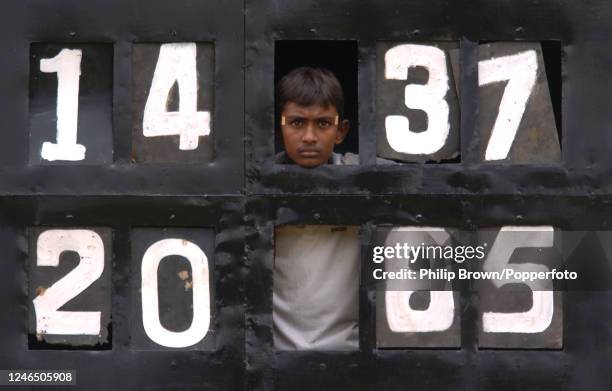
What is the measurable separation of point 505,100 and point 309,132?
846 mm

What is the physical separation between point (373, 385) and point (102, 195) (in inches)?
54.9

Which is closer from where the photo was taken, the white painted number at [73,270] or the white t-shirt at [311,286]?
the white painted number at [73,270]

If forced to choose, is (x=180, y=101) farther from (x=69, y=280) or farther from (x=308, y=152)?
(x=69, y=280)

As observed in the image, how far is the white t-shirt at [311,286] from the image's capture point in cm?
511

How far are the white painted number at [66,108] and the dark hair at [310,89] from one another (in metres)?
0.87

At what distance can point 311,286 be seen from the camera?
5125mm

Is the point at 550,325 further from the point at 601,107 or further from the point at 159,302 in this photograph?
the point at 159,302

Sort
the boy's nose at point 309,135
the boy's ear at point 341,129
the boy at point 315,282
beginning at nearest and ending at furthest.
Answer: the boy's nose at point 309,135 → the boy at point 315,282 → the boy's ear at point 341,129

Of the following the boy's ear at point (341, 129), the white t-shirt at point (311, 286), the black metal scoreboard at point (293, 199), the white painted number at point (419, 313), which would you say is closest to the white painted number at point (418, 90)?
the black metal scoreboard at point (293, 199)

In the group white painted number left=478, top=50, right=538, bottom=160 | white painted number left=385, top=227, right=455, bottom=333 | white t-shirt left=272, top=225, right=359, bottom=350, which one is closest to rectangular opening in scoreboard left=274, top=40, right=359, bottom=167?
white t-shirt left=272, top=225, right=359, bottom=350

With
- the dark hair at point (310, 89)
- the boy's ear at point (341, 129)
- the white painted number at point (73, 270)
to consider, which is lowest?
the white painted number at point (73, 270)

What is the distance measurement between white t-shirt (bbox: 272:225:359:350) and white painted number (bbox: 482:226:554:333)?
0.61m

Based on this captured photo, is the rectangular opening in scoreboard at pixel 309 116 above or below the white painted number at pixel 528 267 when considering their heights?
above

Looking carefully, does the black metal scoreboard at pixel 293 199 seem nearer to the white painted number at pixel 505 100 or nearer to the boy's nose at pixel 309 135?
the white painted number at pixel 505 100
